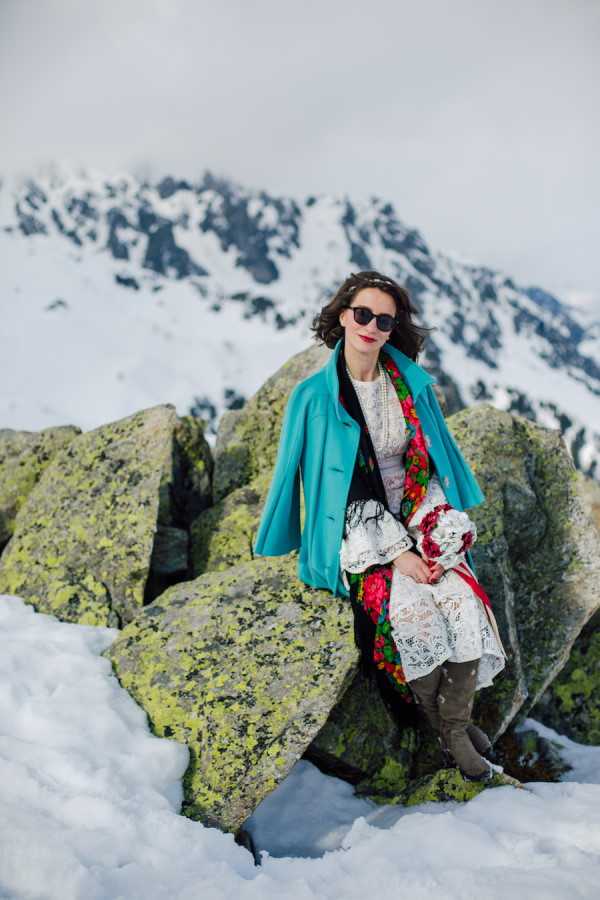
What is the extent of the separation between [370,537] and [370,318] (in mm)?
2200

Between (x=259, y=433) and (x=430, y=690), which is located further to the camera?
(x=259, y=433)

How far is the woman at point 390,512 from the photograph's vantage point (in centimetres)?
569

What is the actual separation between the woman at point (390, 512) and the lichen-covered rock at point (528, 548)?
122 centimetres

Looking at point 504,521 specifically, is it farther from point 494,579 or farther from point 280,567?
point 280,567

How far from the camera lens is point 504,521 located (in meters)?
8.26

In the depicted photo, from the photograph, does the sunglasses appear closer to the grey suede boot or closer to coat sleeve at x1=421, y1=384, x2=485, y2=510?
coat sleeve at x1=421, y1=384, x2=485, y2=510

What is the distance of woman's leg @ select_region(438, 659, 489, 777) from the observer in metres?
5.66

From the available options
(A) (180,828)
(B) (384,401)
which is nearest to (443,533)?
(B) (384,401)

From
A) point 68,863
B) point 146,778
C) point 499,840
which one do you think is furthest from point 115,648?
point 499,840

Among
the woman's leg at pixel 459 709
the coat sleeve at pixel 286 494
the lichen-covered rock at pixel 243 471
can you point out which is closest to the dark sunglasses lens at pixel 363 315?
the coat sleeve at pixel 286 494

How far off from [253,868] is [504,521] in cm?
521

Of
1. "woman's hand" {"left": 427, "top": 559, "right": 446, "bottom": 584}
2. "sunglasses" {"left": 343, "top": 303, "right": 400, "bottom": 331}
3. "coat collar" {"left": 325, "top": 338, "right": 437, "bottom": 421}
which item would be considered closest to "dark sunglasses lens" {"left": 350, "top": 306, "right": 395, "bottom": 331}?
"sunglasses" {"left": 343, "top": 303, "right": 400, "bottom": 331}

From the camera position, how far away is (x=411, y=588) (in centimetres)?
581

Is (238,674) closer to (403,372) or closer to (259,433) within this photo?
(403,372)
